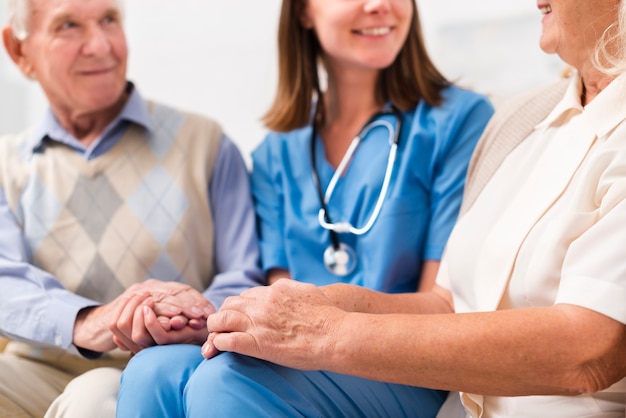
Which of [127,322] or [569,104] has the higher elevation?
[569,104]

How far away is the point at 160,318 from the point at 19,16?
850mm

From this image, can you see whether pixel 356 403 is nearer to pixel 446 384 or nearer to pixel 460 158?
pixel 446 384

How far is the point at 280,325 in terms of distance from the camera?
4.17 ft

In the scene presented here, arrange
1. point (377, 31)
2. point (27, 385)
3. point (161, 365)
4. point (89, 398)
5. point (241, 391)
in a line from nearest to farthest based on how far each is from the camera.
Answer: point (241, 391)
point (161, 365)
point (89, 398)
point (27, 385)
point (377, 31)

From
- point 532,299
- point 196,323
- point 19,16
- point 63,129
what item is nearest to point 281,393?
point 196,323

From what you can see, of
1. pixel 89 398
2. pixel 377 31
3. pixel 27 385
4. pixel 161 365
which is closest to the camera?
pixel 161 365

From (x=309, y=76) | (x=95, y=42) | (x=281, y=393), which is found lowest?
(x=281, y=393)

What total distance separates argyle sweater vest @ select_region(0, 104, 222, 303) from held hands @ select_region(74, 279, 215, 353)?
0.63ft

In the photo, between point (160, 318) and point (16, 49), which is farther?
point (16, 49)

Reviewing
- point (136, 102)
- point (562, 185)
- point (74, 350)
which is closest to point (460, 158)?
point (562, 185)

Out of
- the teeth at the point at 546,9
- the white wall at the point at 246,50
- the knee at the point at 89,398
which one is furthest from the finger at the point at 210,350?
the white wall at the point at 246,50

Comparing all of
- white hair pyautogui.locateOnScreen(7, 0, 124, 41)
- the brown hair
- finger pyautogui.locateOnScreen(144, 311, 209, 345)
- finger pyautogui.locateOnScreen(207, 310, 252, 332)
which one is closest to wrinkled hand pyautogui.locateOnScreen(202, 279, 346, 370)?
finger pyautogui.locateOnScreen(207, 310, 252, 332)

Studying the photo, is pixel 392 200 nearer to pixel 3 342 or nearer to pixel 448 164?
pixel 448 164

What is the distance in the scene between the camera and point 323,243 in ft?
6.06
